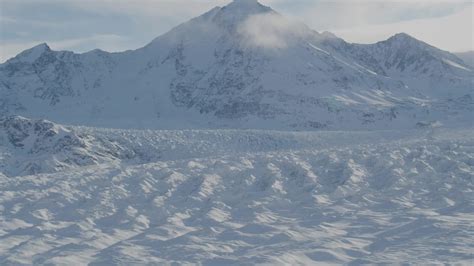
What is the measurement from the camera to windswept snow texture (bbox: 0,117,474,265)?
83.8ft

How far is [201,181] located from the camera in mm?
40844

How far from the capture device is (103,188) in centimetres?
3869

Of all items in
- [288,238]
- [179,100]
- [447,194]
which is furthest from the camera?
[179,100]

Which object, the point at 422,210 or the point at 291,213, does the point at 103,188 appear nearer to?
the point at 291,213

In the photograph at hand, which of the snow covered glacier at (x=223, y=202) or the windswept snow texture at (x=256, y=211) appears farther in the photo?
the snow covered glacier at (x=223, y=202)

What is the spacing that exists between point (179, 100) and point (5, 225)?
162 meters

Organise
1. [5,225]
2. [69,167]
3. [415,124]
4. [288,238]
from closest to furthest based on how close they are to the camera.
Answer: [288,238], [5,225], [69,167], [415,124]

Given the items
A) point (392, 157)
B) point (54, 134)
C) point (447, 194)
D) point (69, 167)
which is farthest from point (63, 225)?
point (54, 134)

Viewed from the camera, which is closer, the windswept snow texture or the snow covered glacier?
the windswept snow texture

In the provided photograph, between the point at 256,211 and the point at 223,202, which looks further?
the point at 223,202

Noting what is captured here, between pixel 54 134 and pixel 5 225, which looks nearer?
pixel 5 225

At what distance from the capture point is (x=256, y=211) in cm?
3412

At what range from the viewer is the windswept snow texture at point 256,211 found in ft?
83.8

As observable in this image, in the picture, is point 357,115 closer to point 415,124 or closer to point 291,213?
point 415,124
